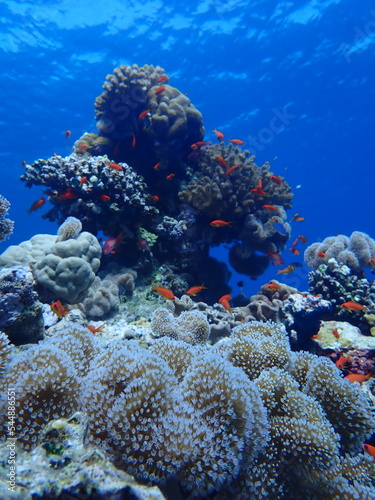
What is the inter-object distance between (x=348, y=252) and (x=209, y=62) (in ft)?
71.3

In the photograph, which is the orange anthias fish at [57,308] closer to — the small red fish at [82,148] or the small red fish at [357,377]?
the small red fish at [357,377]

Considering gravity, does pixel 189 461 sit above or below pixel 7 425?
above

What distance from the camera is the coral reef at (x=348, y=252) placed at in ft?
23.7

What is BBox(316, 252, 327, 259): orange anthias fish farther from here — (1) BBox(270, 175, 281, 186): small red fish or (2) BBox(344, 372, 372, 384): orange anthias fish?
(2) BBox(344, 372, 372, 384): orange anthias fish

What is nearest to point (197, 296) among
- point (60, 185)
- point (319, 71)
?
point (60, 185)

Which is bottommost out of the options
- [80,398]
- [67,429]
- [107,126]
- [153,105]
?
[67,429]

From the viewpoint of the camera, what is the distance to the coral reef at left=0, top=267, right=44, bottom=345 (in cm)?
361

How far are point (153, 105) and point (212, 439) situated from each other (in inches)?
377

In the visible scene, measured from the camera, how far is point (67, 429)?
1501mm

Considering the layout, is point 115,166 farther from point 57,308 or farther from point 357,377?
point 357,377

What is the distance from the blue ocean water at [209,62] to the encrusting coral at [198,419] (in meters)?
12.3

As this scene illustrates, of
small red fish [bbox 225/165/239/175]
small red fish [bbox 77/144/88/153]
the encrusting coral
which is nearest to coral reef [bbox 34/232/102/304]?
the encrusting coral

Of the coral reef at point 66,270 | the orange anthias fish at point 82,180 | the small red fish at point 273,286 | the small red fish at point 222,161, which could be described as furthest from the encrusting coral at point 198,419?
the small red fish at point 222,161

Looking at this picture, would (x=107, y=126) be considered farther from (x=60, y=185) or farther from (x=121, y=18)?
(x=121, y=18)
